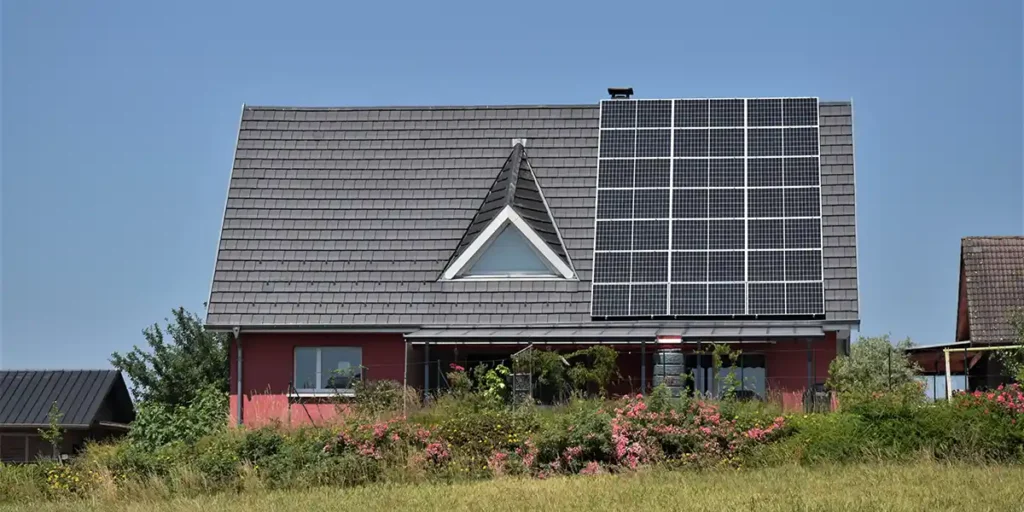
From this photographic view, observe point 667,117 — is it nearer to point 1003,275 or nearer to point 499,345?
point 499,345

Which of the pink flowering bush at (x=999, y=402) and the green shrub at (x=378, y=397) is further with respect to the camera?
the green shrub at (x=378, y=397)

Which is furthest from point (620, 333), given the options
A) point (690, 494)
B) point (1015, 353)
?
point (690, 494)

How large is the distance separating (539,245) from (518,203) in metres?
1.21

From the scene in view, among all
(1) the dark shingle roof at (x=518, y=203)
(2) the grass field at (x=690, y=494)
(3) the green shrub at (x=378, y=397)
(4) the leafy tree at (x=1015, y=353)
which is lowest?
(2) the grass field at (x=690, y=494)

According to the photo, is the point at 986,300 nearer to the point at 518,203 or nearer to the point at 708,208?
the point at 708,208

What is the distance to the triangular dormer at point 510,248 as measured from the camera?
32781mm

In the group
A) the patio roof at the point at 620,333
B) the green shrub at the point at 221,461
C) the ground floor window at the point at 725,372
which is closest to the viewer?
the green shrub at the point at 221,461

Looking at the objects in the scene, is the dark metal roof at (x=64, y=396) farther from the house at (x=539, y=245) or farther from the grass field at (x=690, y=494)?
the grass field at (x=690, y=494)

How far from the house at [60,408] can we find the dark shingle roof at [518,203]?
29.7 ft

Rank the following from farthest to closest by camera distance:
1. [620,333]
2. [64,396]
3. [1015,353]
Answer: [64,396] < [1015,353] < [620,333]

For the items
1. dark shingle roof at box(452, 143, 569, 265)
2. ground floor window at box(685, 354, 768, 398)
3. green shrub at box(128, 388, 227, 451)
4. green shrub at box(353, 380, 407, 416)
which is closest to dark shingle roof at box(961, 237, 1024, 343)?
ground floor window at box(685, 354, 768, 398)

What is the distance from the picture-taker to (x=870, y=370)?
30.8 metres

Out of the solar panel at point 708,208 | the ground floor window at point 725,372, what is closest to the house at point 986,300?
the solar panel at point 708,208

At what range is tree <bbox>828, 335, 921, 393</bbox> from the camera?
94.9 feet
